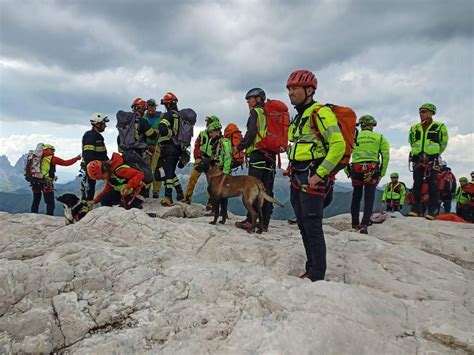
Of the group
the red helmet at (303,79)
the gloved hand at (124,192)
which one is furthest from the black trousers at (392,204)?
the red helmet at (303,79)

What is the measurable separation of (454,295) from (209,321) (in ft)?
12.1

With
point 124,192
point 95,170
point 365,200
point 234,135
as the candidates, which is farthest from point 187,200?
point 365,200

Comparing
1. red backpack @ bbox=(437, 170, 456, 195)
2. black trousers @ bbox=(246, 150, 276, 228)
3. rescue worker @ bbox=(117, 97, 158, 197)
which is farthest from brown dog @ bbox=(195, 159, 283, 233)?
red backpack @ bbox=(437, 170, 456, 195)

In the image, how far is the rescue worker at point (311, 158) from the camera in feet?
15.0

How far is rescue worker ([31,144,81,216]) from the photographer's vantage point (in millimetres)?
11500

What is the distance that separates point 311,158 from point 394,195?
1463cm

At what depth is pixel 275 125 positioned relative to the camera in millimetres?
7668

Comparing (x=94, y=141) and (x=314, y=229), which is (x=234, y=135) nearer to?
(x=94, y=141)

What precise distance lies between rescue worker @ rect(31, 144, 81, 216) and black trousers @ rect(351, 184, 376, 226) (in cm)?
874

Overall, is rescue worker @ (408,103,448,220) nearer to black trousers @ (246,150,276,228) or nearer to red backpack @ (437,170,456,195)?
black trousers @ (246,150,276,228)

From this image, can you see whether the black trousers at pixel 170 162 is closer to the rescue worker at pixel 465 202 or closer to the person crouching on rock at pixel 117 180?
the person crouching on rock at pixel 117 180

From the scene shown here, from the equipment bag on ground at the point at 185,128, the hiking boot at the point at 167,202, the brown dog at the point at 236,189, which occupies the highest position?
the equipment bag on ground at the point at 185,128

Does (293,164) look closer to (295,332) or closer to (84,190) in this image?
(295,332)

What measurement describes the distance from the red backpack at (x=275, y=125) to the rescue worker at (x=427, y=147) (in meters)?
5.08
